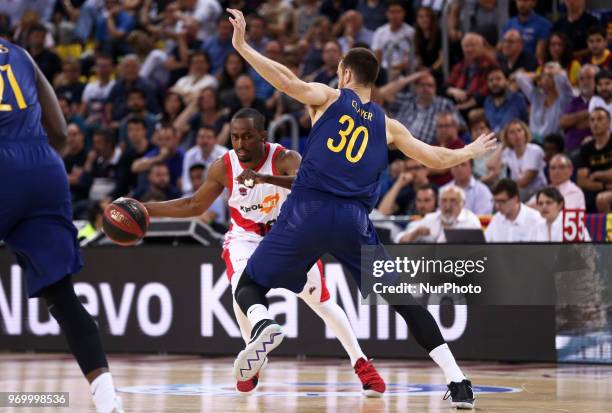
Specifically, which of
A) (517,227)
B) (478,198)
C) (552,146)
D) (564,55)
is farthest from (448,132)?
(517,227)

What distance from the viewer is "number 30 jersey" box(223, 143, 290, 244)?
8.75 metres

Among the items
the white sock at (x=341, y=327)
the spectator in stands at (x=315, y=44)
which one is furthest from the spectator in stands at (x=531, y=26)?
the white sock at (x=341, y=327)

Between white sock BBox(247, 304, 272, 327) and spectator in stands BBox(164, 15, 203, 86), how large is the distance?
37.6 feet

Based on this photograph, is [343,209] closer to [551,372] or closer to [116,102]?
[551,372]

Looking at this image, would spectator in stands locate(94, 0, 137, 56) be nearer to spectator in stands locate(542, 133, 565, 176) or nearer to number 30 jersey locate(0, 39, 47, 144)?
spectator in stands locate(542, 133, 565, 176)

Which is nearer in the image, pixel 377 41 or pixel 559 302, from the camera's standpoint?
pixel 559 302

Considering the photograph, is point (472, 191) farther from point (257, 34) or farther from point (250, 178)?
point (250, 178)

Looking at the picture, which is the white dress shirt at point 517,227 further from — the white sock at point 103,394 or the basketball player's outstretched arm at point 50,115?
the white sock at point 103,394

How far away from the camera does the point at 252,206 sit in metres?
8.77

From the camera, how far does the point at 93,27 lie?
68.9 ft

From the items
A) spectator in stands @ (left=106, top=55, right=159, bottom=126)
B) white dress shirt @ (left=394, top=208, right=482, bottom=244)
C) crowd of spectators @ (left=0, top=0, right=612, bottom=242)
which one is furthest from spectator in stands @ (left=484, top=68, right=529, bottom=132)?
spectator in stands @ (left=106, top=55, right=159, bottom=126)

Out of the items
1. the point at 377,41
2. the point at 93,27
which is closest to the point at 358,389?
the point at 377,41

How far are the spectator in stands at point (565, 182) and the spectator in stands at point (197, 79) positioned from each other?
6369mm

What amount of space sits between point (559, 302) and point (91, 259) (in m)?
5.22
